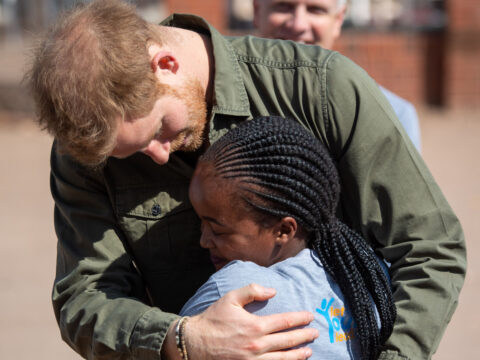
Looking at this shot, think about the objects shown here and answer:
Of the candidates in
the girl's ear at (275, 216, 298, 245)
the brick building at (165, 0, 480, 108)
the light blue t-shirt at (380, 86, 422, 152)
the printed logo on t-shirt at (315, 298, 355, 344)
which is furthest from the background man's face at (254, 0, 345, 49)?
the brick building at (165, 0, 480, 108)

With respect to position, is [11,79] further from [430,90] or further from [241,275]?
[241,275]

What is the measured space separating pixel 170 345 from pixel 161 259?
467 millimetres

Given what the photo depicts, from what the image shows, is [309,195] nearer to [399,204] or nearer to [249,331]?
[399,204]

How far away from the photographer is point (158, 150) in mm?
2270

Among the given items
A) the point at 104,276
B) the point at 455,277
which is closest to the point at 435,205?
the point at 455,277

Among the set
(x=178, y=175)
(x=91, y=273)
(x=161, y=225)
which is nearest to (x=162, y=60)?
(x=178, y=175)

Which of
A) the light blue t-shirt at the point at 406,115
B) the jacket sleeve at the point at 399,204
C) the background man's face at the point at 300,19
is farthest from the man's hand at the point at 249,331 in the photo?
the background man's face at the point at 300,19

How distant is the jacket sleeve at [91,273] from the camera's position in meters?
2.27

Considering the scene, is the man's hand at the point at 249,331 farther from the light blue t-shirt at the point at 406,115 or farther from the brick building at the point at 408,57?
the brick building at the point at 408,57

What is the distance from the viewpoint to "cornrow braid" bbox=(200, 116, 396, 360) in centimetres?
212

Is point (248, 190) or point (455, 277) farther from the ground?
point (248, 190)

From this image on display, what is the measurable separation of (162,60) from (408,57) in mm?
9974

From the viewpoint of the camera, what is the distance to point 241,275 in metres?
2.03

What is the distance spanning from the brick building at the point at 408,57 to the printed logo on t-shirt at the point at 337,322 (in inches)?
388
